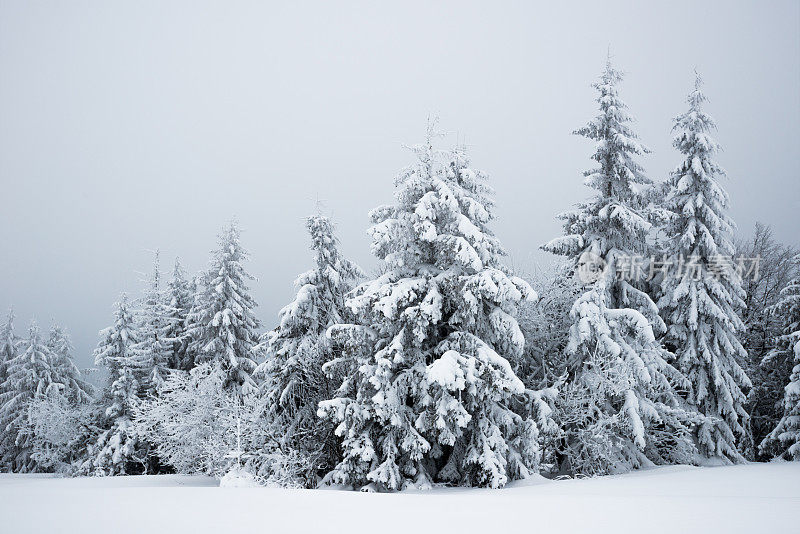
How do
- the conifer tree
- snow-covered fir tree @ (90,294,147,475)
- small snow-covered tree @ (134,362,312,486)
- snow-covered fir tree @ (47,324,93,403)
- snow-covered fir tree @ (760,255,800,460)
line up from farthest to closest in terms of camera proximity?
the conifer tree < snow-covered fir tree @ (47,324,93,403) < snow-covered fir tree @ (90,294,147,475) < snow-covered fir tree @ (760,255,800,460) < small snow-covered tree @ (134,362,312,486)

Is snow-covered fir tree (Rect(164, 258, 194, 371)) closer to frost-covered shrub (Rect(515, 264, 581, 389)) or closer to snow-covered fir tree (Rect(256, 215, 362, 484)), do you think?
snow-covered fir tree (Rect(256, 215, 362, 484))

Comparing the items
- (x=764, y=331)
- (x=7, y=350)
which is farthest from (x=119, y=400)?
(x=764, y=331)

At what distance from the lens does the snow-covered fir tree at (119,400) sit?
94.1ft

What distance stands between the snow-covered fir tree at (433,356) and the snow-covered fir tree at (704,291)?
27.1 ft

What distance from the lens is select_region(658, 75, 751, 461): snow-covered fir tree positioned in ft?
71.3

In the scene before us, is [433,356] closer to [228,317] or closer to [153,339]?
[228,317]

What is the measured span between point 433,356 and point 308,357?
16.6 ft

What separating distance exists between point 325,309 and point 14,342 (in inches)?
1334

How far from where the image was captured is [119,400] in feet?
99.8

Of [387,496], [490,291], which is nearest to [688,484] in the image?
[490,291]

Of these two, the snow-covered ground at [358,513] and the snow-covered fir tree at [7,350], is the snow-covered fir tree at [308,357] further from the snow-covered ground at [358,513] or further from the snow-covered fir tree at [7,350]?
the snow-covered fir tree at [7,350]

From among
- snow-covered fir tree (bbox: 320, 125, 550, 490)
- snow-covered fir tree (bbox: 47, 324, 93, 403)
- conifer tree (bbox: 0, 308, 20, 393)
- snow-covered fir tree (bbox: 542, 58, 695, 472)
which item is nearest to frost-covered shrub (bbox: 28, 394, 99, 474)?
snow-covered fir tree (bbox: 47, 324, 93, 403)

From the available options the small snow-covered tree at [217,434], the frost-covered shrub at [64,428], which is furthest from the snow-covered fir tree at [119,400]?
the small snow-covered tree at [217,434]

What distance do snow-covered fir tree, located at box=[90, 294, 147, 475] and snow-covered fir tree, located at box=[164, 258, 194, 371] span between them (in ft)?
6.17
